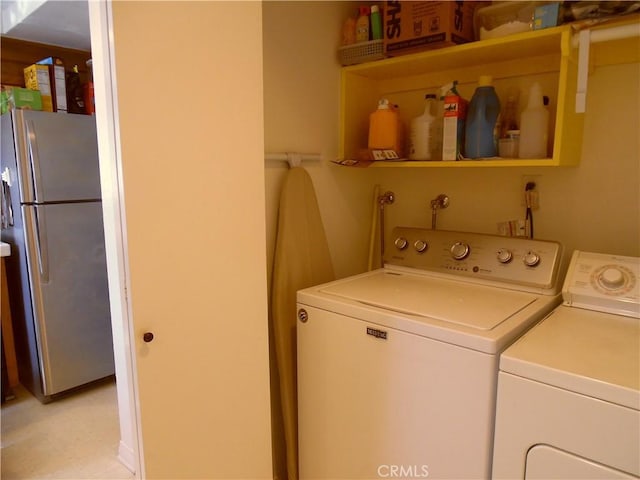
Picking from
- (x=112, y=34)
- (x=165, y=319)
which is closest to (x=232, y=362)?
(x=165, y=319)

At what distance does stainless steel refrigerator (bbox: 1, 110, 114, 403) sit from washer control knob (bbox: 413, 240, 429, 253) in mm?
1854

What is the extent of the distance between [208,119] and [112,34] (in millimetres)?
296

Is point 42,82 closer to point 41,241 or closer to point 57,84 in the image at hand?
point 57,84

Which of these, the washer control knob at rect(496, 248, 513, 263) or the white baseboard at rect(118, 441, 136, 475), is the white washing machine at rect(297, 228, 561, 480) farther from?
the white baseboard at rect(118, 441, 136, 475)

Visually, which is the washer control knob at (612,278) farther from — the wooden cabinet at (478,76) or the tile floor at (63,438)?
the tile floor at (63,438)

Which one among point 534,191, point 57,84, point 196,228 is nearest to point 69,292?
point 57,84

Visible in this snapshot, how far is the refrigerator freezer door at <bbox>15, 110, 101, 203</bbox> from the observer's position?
2.28m

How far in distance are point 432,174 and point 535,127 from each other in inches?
20.9

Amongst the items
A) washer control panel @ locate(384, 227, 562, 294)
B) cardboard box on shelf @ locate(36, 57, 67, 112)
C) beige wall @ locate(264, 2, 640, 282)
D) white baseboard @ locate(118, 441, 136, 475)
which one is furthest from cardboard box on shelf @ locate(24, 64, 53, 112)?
washer control panel @ locate(384, 227, 562, 294)


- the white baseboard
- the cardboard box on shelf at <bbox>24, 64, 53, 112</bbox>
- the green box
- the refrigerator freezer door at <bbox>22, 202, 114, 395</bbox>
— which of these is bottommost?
the white baseboard

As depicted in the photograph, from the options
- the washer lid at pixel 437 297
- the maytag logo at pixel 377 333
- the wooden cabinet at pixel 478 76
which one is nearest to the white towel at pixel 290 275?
the washer lid at pixel 437 297

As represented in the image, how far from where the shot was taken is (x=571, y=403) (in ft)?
3.23

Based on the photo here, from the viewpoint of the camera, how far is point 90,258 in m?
2.57

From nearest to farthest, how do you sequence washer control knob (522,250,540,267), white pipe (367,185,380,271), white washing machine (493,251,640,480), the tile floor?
white washing machine (493,251,640,480) < washer control knob (522,250,540,267) < the tile floor < white pipe (367,185,380,271)
